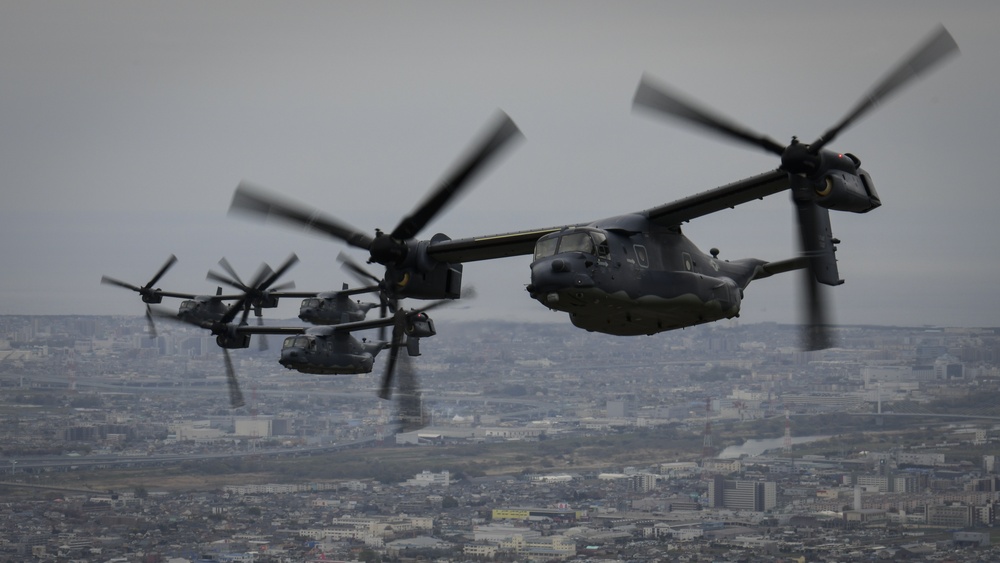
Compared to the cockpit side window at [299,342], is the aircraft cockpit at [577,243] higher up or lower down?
higher up

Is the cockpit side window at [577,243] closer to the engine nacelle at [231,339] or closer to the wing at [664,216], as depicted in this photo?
the wing at [664,216]

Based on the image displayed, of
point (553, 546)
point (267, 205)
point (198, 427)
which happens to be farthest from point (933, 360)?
point (267, 205)

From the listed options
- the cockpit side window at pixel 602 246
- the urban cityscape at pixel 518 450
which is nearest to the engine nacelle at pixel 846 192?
the cockpit side window at pixel 602 246

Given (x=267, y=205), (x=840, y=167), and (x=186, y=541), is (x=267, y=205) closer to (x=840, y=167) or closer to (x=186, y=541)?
(x=840, y=167)

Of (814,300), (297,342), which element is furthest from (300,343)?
(814,300)

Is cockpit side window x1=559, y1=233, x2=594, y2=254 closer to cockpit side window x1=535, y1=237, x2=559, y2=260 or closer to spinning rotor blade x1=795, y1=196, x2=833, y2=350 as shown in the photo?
cockpit side window x1=535, y1=237, x2=559, y2=260
